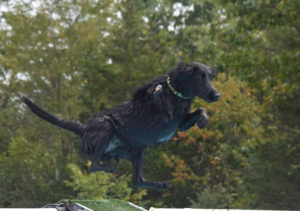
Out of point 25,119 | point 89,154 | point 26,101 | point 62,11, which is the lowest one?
point 89,154

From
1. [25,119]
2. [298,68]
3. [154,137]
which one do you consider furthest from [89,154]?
[25,119]

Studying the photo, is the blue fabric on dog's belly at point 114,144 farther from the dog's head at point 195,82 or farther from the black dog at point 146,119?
the dog's head at point 195,82

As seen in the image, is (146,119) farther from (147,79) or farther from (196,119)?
(147,79)

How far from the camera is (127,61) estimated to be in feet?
48.0

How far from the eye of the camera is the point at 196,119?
3689mm

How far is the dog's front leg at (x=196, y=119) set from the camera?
3607 millimetres

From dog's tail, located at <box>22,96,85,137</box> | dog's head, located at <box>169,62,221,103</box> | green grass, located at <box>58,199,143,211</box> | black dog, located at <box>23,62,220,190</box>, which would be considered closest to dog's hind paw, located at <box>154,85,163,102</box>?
black dog, located at <box>23,62,220,190</box>

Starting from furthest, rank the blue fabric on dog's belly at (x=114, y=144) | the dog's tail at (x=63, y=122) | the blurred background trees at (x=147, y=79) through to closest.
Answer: the blurred background trees at (x=147, y=79), the dog's tail at (x=63, y=122), the blue fabric on dog's belly at (x=114, y=144)

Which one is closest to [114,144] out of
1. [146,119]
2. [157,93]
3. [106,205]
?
[146,119]

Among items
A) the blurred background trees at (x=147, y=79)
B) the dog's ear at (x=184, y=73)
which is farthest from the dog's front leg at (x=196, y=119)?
the blurred background trees at (x=147, y=79)

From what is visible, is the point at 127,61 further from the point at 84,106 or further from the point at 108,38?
the point at 84,106

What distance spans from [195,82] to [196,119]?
13.3 inches

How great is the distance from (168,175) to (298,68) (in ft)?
20.9

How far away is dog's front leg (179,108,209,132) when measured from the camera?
11.8ft
